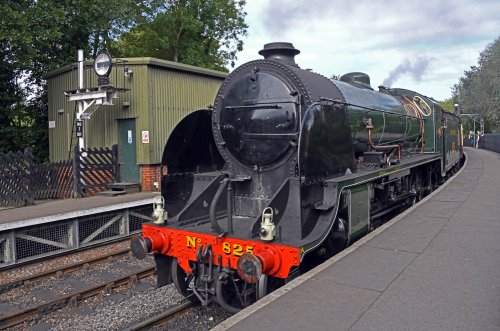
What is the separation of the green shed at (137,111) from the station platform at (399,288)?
7732 millimetres

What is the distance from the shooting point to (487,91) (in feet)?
214

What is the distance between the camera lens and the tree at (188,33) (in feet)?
76.4

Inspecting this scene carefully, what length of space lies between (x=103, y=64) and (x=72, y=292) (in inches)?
288

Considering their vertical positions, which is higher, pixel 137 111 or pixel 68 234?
pixel 137 111

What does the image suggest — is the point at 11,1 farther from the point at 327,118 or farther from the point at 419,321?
the point at 419,321

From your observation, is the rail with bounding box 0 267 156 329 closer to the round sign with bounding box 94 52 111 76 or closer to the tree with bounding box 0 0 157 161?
the round sign with bounding box 94 52 111 76

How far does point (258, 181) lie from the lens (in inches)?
209

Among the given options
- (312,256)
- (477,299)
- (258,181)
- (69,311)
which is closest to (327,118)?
(258,181)

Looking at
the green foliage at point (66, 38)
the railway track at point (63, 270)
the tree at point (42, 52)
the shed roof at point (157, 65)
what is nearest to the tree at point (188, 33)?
the green foliage at point (66, 38)

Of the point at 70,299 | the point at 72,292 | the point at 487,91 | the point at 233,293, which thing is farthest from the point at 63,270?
the point at 487,91

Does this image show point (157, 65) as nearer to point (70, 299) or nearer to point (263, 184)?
point (70, 299)

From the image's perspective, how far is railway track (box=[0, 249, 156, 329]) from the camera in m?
5.25

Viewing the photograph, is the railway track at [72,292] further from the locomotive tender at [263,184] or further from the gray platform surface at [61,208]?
the locomotive tender at [263,184]

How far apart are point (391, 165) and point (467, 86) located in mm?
87447
